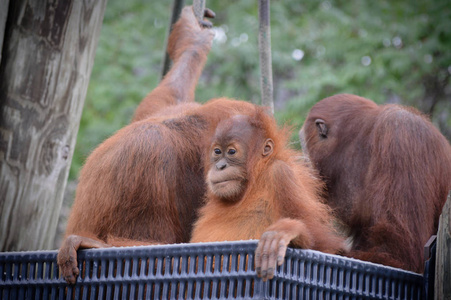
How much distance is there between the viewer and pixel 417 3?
927 centimetres

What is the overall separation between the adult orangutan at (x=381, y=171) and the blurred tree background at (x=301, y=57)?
3.55 meters

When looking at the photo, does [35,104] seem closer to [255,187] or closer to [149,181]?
[149,181]

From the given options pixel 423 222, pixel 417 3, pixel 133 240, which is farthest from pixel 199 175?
pixel 417 3

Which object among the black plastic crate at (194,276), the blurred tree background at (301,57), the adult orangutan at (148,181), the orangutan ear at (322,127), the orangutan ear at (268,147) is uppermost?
the blurred tree background at (301,57)

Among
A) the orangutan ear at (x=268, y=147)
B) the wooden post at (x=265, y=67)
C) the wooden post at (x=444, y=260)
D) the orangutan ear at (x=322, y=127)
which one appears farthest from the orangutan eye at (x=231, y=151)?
the wooden post at (x=444, y=260)

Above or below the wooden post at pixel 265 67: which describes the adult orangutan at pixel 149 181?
below

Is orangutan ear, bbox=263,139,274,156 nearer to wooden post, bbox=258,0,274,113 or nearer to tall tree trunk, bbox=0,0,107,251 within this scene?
wooden post, bbox=258,0,274,113

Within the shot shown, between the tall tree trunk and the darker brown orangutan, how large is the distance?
1028mm

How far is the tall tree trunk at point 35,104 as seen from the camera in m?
3.40

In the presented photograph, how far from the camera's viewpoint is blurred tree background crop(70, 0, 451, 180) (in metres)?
8.20

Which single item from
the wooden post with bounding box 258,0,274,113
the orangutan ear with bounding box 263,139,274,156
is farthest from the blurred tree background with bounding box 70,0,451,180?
the orangutan ear with bounding box 263,139,274,156

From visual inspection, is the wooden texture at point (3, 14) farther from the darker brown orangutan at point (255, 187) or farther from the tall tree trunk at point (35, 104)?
the darker brown orangutan at point (255, 187)

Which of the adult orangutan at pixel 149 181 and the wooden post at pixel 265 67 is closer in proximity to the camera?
the adult orangutan at pixel 149 181

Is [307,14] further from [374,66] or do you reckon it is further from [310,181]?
[310,181]
